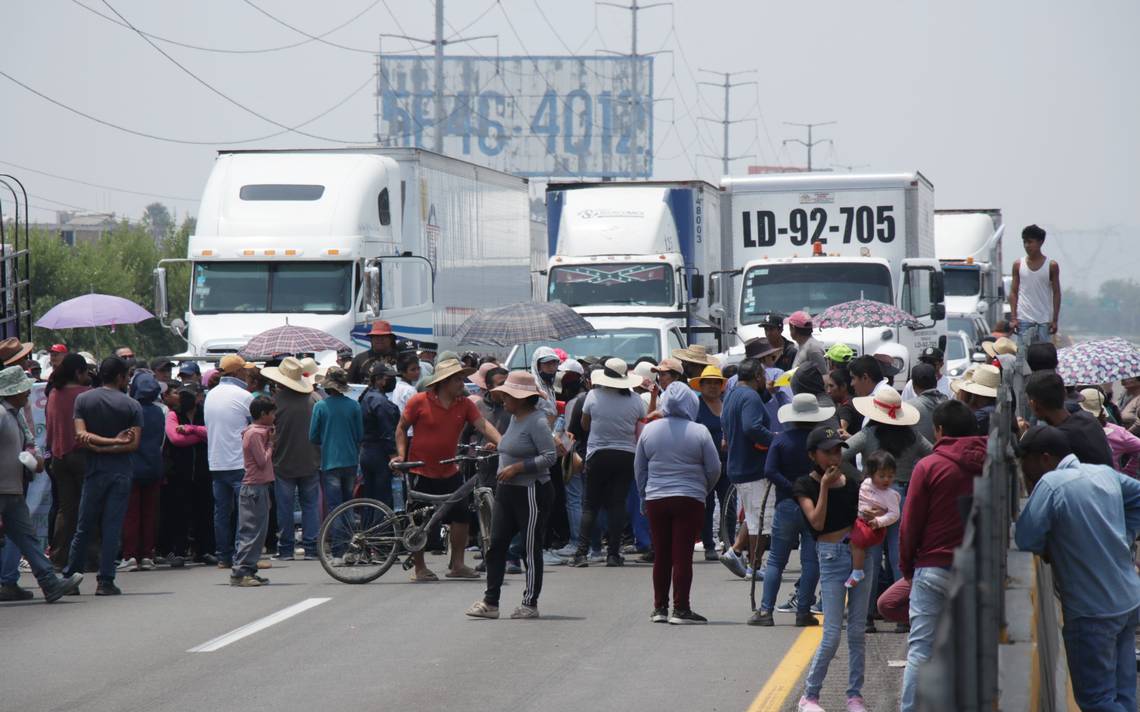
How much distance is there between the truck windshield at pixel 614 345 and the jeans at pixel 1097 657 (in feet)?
49.8

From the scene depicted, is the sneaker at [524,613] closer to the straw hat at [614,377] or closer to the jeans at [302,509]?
the straw hat at [614,377]

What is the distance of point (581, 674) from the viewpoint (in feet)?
32.7

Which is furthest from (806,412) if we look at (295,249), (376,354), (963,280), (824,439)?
(963,280)

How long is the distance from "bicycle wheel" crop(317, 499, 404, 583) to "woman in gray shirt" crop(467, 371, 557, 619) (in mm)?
2128

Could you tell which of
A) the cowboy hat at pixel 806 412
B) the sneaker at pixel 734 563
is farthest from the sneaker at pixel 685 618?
the sneaker at pixel 734 563

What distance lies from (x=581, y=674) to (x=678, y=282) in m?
17.2

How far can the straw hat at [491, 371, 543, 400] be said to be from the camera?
12.0 metres

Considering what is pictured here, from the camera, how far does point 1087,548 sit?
297 inches

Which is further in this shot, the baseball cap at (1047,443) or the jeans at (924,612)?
the baseball cap at (1047,443)

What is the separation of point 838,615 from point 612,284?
59.4 ft

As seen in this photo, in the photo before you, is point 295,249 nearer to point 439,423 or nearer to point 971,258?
point 439,423

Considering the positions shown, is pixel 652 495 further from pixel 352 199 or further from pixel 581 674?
pixel 352 199

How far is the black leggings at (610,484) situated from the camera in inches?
584

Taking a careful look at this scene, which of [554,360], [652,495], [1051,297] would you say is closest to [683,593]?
[652,495]
